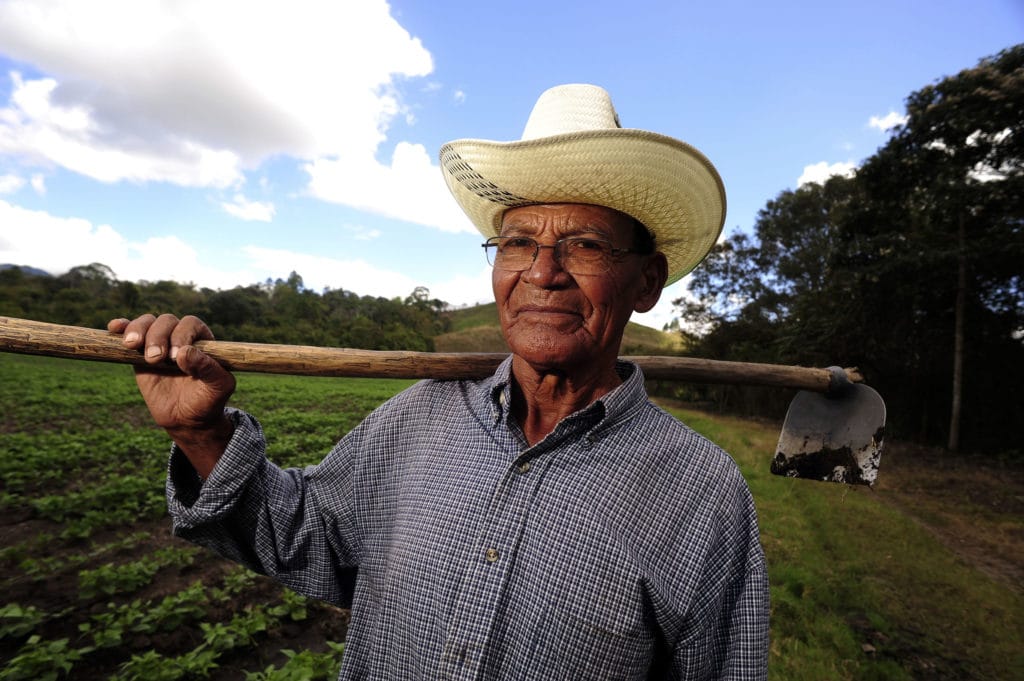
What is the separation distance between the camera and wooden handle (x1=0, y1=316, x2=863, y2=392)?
1492 mm

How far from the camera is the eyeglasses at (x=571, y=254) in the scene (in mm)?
1688

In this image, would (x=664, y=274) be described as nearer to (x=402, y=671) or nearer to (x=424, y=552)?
(x=424, y=552)

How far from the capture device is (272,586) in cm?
484

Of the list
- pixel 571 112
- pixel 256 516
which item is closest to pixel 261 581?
pixel 256 516

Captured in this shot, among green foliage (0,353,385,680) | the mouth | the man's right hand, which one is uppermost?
the mouth

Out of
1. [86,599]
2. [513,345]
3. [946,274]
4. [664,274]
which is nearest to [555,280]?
[513,345]

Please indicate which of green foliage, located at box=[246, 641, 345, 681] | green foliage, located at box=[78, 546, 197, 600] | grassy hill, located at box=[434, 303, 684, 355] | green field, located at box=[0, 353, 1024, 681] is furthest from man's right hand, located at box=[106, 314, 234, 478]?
grassy hill, located at box=[434, 303, 684, 355]

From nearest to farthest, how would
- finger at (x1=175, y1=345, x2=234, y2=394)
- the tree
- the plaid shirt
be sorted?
1. the plaid shirt
2. finger at (x1=175, y1=345, x2=234, y2=394)
3. the tree

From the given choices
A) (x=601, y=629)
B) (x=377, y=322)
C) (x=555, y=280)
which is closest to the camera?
(x=601, y=629)

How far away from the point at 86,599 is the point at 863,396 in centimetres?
590

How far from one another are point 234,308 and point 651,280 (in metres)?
54.3

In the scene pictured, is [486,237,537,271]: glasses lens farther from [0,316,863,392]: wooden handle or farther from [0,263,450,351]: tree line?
[0,263,450,351]: tree line

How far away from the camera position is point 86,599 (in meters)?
4.27

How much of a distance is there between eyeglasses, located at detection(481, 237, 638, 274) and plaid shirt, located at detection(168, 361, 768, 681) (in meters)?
0.40
